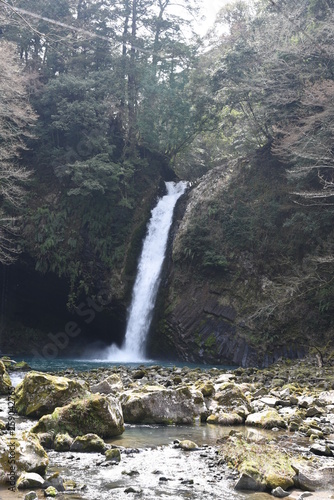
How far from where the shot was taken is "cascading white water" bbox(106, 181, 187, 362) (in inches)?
724

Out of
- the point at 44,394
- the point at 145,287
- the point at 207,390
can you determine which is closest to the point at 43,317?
the point at 145,287

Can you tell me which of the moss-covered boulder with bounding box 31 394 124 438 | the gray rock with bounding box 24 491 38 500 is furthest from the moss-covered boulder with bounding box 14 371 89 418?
the gray rock with bounding box 24 491 38 500

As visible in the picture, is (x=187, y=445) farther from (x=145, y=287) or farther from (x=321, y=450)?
(x=145, y=287)

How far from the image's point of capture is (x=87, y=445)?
16.9 feet

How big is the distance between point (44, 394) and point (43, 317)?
15.0 m

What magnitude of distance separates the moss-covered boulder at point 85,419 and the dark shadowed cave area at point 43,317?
14378mm

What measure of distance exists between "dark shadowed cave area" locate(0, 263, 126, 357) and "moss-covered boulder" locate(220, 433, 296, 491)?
1544 centimetres

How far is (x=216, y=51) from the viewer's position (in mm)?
25812

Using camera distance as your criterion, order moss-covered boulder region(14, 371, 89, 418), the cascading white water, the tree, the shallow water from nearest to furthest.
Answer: the shallow water → moss-covered boulder region(14, 371, 89, 418) → the tree → the cascading white water

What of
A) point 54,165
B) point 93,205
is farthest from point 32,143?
point 93,205

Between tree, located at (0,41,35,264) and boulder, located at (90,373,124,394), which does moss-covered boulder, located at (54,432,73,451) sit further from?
tree, located at (0,41,35,264)

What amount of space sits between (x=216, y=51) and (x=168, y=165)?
675 cm

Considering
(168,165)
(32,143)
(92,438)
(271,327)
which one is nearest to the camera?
(92,438)

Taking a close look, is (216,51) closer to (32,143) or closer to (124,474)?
(32,143)
